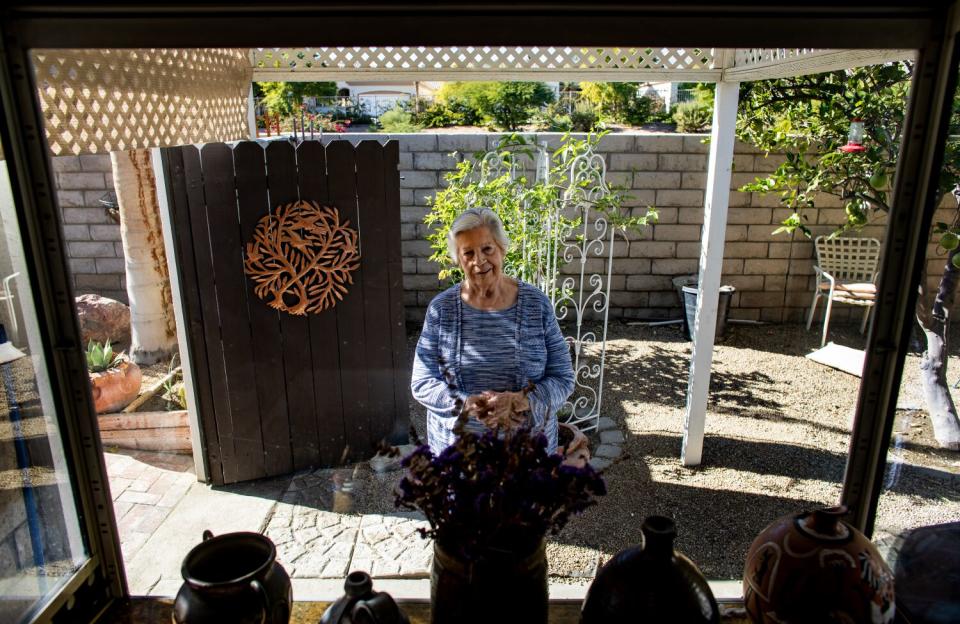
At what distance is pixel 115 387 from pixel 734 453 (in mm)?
3495

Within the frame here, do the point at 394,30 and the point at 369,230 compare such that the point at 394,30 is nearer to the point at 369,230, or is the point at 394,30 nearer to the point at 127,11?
the point at 127,11

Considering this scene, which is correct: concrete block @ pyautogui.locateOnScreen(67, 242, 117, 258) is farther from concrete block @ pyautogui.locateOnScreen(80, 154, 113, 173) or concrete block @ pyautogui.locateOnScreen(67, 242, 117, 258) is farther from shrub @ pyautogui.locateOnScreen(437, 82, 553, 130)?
shrub @ pyautogui.locateOnScreen(437, 82, 553, 130)

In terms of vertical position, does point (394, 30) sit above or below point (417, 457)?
above

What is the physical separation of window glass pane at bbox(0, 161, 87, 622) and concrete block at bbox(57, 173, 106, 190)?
472 cm

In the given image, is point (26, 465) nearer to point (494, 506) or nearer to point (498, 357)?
point (494, 506)

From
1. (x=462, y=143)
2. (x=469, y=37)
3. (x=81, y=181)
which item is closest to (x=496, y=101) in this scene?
(x=462, y=143)

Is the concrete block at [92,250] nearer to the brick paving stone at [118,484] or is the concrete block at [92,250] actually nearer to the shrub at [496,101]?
the brick paving stone at [118,484]

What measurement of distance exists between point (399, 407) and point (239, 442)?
82 cm

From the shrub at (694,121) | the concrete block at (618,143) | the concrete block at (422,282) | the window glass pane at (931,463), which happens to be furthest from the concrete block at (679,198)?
the shrub at (694,121)

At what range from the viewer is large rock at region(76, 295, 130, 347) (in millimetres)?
4879

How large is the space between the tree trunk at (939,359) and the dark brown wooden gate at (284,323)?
2828 millimetres

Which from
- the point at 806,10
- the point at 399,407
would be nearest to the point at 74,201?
the point at 399,407

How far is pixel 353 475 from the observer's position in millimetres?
3422

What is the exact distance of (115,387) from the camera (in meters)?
3.79
